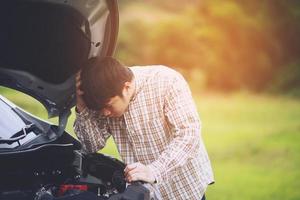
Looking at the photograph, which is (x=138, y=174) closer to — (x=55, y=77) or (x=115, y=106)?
(x=115, y=106)

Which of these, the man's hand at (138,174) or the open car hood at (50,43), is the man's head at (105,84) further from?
the man's hand at (138,174)

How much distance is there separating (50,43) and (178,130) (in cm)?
57

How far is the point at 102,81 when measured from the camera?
2516 millimetres

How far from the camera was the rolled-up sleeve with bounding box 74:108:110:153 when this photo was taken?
109 inches

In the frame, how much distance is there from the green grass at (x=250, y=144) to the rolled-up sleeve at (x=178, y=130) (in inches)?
181

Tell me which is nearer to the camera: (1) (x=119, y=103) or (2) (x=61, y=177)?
(2) (x=61, y=177)

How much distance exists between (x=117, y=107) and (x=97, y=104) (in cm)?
10

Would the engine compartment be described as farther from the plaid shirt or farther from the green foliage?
the green foliage

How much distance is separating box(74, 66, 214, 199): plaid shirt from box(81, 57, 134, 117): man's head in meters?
0.12

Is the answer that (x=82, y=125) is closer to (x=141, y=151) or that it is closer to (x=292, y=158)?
(x=141, y=151)

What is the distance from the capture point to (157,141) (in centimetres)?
275

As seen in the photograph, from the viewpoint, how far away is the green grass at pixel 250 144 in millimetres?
8055

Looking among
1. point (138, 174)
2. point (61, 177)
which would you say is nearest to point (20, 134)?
point (61, 177)

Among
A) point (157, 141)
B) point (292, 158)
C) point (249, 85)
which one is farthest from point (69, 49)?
point (249, 85)
